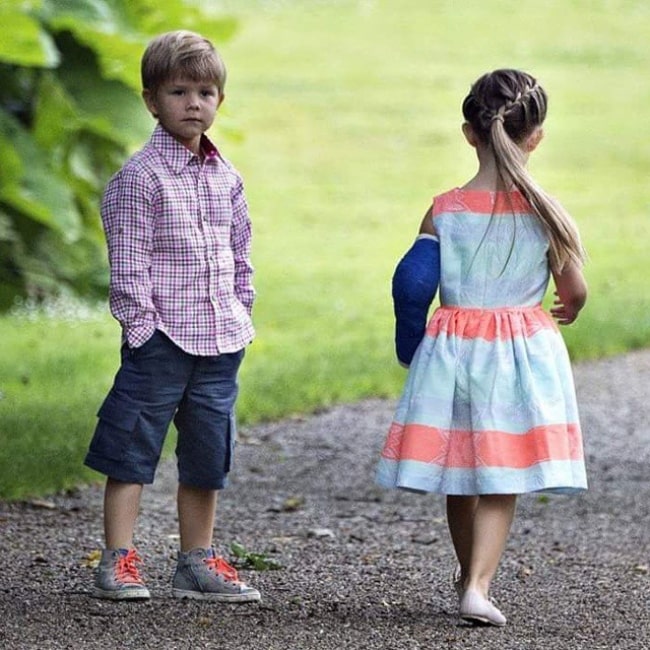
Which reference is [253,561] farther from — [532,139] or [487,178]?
[532,139]

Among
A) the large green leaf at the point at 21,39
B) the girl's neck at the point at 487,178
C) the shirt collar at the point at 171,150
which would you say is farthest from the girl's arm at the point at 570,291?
the large green leaf at the point at 21,39

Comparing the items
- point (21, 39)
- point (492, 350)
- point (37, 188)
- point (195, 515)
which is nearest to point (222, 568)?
point (195, 515)

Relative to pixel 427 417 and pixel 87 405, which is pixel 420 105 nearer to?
pixel 87 405

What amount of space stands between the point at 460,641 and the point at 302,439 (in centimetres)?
380

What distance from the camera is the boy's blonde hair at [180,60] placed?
4.67m

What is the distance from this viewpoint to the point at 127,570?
15.5 ft

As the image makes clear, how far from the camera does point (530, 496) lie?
6.98 metres

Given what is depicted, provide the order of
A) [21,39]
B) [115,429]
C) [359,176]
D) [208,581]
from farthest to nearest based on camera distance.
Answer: [359,176] < [21,39] < [208,581] < [115,429]

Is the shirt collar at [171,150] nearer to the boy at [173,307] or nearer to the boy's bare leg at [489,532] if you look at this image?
the boy at [173,307]

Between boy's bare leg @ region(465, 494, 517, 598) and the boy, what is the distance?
682 millimetres

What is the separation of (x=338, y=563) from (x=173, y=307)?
123cm

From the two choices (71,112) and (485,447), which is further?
(71,112)

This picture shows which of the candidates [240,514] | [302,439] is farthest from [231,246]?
[302,439]

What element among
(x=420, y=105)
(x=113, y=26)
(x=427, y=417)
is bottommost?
(x=427, y=417)
